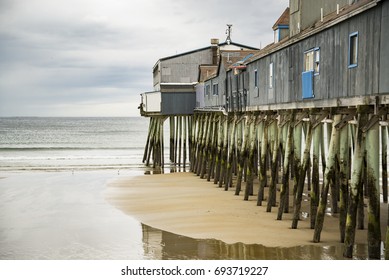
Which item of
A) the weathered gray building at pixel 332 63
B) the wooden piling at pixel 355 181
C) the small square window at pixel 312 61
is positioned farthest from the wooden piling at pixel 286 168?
the wooden piling at pixel 355 181

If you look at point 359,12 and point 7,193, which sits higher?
point 359,12

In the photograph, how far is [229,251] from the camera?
14.7 m

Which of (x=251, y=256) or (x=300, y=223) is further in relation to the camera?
(x=300, y=223)

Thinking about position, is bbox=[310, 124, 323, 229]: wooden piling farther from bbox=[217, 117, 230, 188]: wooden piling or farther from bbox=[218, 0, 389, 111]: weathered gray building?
bbox=[217, 117, 230, 188]: wooden piling

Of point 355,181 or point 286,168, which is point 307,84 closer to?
point 286,168

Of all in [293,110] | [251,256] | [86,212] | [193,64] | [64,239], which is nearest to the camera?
[251,256]

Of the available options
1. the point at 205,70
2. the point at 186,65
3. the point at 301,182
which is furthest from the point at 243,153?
the point at 186,65

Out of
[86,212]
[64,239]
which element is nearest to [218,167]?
[86,212]

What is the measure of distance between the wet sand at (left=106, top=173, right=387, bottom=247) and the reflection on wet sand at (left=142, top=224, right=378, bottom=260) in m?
0.38

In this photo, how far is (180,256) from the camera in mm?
14469

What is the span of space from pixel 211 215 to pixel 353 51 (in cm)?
757

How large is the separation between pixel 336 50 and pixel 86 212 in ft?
34.9

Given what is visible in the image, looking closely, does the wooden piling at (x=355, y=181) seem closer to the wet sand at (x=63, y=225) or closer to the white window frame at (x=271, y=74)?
the wet sand at (x=63, y=225)
